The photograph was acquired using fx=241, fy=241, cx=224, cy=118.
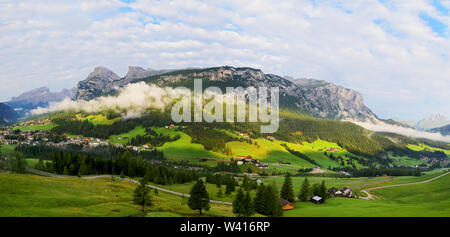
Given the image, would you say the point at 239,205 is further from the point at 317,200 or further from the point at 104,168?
the point at 104,168

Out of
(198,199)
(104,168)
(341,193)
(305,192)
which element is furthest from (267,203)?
(104,168)

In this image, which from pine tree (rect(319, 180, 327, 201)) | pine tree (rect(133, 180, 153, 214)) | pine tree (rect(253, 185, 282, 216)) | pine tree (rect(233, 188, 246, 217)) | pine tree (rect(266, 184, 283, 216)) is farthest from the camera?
pine tree (rect(319, 180, 327, 201))

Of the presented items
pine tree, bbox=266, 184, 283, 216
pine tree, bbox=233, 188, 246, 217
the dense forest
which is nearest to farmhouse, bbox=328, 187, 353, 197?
pine tree, bbox=266, 184, 283, 216

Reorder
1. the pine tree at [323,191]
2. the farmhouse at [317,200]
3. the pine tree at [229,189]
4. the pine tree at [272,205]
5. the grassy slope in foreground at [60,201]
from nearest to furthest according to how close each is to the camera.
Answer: the grassy slope in foreground at [60,201] → the pine tree at [272,205] → the farmhouse at [317,200] → the pine tree at [323,191] → the pine tree at [229,189]

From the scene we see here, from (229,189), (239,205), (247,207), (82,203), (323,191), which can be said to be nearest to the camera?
(82,203)

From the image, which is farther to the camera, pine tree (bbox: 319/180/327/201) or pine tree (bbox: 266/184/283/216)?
pine tree (bbox: 319/180/327/201)

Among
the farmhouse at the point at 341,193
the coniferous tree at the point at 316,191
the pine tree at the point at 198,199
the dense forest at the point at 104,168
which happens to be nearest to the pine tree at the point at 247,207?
the pine tree at the point at 198,199

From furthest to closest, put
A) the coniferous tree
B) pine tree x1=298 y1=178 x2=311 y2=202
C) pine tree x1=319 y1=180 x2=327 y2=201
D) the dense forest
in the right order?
the dense forest, the coniferous tree, pine tree x1=298 y1=178 x2=311 y2=202, pine tree x1=319 y1=180 x2=327 y2=201

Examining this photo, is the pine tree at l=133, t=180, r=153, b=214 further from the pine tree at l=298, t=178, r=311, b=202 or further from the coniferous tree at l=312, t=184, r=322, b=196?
the coniferous tree at l=312, t=184, r=322, b=196

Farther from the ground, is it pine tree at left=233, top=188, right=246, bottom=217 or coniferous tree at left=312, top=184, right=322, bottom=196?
pine tree at left=233, top=188, right=246, bottom=217

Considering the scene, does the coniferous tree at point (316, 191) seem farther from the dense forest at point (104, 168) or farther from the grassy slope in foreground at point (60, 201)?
the dense forest at point (104, 168)
